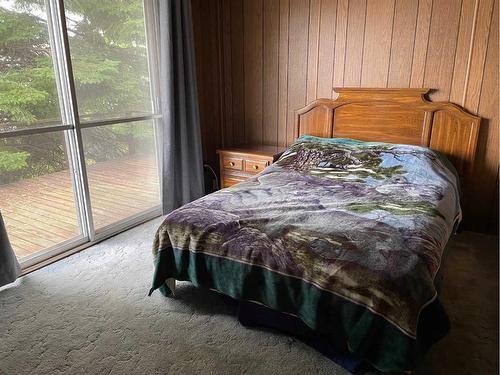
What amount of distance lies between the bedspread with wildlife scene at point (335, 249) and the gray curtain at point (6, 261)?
97 cm

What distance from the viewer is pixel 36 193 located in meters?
2.65

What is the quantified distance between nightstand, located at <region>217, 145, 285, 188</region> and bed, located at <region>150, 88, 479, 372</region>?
0.30m

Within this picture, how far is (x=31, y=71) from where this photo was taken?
246cm

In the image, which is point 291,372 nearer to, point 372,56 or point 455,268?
point 455,268

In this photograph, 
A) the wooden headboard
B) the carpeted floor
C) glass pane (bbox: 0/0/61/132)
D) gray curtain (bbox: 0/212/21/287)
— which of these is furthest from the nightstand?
gray curtain (bbox: 0/212/21/287)

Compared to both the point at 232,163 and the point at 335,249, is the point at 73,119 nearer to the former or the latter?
the point at 232,163

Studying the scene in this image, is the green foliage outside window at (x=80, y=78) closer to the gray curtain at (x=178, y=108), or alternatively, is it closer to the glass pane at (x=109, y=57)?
the glass pane at (x=109, y=57)

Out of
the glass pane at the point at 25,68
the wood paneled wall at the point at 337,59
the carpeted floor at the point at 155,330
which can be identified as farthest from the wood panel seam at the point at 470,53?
the glass pane at the point at 25,68

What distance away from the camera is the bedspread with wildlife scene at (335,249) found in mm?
1415

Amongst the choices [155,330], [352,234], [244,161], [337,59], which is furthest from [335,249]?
[337,59]

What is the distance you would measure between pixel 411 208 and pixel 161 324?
1.46 metres

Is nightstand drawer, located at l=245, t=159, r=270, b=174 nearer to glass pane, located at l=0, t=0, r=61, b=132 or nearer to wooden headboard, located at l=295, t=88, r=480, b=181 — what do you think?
wooden headboard, located at l=295, t=88, r=480, b=181

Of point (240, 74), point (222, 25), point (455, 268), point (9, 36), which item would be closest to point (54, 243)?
point (9, 36)

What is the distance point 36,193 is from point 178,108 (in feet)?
4.49
